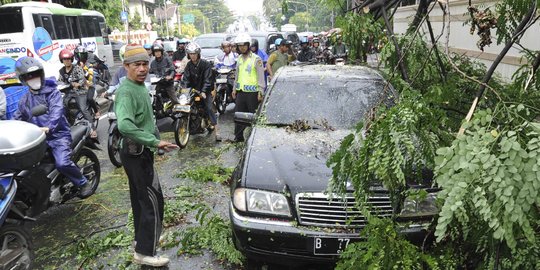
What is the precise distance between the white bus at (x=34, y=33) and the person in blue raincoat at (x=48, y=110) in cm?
1079

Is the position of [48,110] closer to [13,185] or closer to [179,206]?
[13,185]

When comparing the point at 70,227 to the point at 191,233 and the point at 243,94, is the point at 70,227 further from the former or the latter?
the point at 243,94

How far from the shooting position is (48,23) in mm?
18562

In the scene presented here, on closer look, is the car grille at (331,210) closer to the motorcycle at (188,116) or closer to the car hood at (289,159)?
the car hood at (289,159)

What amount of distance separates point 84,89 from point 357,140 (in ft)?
24.3

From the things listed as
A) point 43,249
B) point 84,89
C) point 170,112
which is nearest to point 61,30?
point 84,89

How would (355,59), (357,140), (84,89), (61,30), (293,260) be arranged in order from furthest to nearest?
(61,30), (84,89), (355,59), (293,260), (357,140)

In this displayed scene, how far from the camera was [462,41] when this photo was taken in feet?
34.9

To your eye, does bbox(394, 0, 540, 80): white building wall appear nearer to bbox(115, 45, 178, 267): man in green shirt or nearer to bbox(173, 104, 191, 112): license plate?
bbox(173, 104, 191, 112): license plate

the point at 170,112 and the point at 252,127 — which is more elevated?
the point at 252,127

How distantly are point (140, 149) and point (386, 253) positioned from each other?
2116mm

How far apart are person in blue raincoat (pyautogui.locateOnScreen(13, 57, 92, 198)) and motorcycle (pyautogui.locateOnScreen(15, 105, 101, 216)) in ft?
0.38

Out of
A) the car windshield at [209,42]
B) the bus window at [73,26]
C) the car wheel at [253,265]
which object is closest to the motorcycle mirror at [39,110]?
the car wheel at [253,265]

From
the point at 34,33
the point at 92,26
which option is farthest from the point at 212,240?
the point at 92,26
